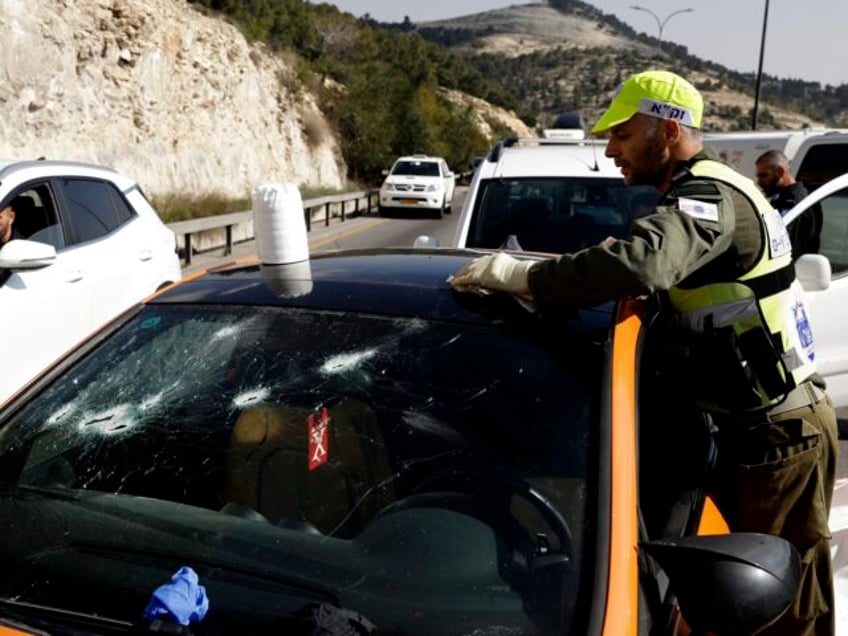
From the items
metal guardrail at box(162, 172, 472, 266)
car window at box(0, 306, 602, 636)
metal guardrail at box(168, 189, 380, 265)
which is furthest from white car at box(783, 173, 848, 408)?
metal guardrail at box(162, 172, 472, 266)

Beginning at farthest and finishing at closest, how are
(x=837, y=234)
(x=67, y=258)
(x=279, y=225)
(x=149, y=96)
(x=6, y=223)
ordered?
(x=149, y=96) < (x=837, y=234) < (x=67, y=258) < (x=6, y=223) < (x=279, y=225)

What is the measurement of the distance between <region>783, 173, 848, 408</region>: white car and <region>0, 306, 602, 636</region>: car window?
3.66m

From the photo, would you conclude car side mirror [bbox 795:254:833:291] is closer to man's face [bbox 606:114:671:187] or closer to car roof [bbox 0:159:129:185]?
man's face [bbox 606:114:671:187]

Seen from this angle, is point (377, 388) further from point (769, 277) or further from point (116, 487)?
point (769, 277)

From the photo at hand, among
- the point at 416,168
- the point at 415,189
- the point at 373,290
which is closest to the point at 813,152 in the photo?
the point at 373,290

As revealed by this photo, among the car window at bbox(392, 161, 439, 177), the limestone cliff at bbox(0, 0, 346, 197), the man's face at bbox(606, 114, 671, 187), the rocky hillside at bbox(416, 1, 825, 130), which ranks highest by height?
the man's face at bbox(606, 114, 671, 187)

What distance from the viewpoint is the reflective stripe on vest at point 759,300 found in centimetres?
270

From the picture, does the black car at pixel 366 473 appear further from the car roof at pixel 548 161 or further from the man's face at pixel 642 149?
the car roof at pixel 548 161

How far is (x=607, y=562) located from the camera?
185 centimetres

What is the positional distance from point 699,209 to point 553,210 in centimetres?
406

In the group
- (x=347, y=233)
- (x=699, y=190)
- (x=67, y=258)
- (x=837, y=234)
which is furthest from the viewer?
(x=347, y=233)

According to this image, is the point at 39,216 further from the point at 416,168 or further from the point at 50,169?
the point at 416,168

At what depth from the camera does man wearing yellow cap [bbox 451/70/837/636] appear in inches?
104

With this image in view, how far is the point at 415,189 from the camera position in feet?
85.4
